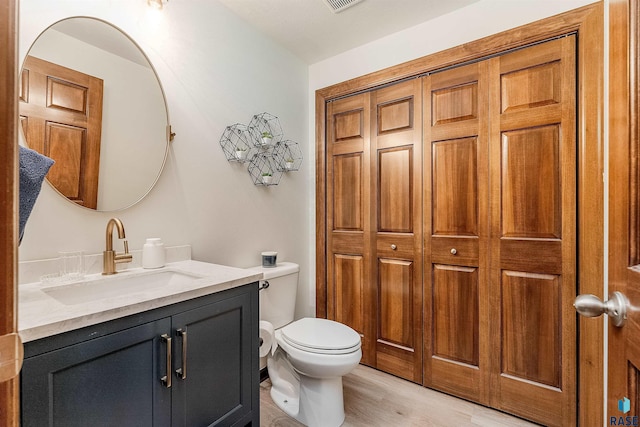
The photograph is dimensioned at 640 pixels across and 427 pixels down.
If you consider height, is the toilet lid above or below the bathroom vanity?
below

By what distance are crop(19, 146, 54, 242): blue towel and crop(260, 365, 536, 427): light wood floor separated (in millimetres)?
1484

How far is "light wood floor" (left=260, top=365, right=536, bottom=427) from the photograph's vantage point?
1.61 m

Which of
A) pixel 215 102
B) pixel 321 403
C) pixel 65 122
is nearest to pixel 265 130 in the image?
pixel 215 102

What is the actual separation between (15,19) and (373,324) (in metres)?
2.19

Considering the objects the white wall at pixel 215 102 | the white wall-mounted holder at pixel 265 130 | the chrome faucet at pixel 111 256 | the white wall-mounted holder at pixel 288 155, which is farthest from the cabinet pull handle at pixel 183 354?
the white wall-mounted holder at pixel 288 155

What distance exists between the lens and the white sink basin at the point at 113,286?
3.55 ft

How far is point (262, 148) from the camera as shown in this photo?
201 centimetres

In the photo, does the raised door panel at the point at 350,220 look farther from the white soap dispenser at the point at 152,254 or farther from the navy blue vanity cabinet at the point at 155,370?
the white soap dispenser at the point at 152,254

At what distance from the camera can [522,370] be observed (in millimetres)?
1629

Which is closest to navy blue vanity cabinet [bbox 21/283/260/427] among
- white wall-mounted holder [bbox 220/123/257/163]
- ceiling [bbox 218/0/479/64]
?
white wall-mounted holder [bbox 220/123/257/163]

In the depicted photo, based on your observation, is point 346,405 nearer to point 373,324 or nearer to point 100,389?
point 373,324

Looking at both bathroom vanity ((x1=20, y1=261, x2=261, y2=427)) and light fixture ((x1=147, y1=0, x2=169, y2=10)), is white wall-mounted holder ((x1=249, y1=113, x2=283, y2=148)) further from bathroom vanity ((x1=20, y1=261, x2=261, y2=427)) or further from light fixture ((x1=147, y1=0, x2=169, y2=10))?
bathroom vanity ((x1=20, y1=261, x2=261, y2=427))

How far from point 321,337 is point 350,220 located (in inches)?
36.7

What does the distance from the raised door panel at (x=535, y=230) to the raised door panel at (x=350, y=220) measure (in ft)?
2.60
